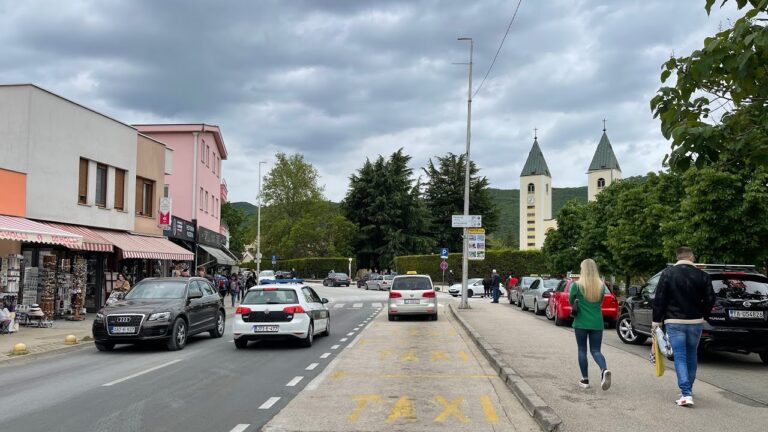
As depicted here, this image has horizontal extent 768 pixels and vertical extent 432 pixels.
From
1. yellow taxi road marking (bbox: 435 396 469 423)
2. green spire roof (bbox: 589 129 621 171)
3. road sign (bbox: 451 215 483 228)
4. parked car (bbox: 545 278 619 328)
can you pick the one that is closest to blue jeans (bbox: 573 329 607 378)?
yellow taxi road marking (bbox: 435 396 469 423)

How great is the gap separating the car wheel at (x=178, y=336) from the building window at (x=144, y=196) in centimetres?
1407

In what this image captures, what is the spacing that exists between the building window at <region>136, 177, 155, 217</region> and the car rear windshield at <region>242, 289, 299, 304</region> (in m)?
14.6

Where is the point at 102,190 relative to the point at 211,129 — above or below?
below

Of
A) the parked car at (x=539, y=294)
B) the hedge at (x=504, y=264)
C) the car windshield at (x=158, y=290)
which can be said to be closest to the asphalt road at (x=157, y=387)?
the car windshield at (x=158, y=290)

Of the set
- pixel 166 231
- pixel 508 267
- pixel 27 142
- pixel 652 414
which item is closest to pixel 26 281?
pixel 27 142

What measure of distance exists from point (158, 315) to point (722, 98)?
11417 mm

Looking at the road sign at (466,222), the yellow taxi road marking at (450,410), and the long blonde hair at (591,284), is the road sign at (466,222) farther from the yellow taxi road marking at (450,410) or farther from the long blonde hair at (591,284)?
the yellow taxi road marking at (450,410)

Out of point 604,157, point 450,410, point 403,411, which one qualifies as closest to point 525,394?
point 450,410

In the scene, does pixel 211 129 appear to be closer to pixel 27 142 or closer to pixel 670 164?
pixel 27 142

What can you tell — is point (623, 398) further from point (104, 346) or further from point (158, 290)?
point (104, 346)

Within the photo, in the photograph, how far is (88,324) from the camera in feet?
65.7

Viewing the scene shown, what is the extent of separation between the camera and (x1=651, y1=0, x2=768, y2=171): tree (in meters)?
5.95

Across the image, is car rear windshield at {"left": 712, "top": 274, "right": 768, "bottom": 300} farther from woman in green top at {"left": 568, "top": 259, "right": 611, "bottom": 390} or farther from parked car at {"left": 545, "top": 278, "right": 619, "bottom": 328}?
parked car at {"left": 545, "top": 278, "right": 619, "bottom": 328}

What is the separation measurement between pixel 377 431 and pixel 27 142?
17531 millimetres
